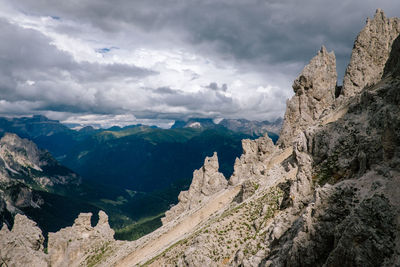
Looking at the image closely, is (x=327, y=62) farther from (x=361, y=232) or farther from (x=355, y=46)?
(x=361, y=232)

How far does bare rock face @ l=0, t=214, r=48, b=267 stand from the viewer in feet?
262

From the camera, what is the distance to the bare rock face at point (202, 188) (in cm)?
11569

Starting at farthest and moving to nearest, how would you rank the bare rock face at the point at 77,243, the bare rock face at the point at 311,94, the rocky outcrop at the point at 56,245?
the bare rock face at the point at 311,94, the bare rock face at the point at 77,243, the rocky outcrop at the point at 56,245

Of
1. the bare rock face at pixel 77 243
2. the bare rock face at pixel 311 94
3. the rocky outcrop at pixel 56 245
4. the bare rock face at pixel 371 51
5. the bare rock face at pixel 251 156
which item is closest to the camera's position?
the rocky outcrop at pixel 56 245

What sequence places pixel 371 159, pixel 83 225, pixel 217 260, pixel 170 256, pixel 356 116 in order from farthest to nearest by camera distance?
pixel 83 225
pixel 170 256
pixel 217 260
pixel 356 116
pixel 371 159

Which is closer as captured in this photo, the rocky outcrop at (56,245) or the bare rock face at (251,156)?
the rocky outcrop at (56,245)

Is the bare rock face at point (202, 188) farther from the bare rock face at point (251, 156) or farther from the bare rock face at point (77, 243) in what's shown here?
the bare rock face at point (77, 243)

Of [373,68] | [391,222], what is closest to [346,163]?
[391,222]

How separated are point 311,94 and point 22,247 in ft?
350

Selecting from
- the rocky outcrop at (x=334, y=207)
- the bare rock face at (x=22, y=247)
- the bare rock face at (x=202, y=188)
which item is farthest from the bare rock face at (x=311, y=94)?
the bare rock face at (x=22, y=247)

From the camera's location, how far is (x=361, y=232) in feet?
60.9

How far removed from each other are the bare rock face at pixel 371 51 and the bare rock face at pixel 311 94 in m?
8.17

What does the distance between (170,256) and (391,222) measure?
45752mm

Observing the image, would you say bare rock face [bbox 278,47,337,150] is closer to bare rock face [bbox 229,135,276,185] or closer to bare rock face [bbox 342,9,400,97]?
bare rock face [bbox 229,135,276,185]
